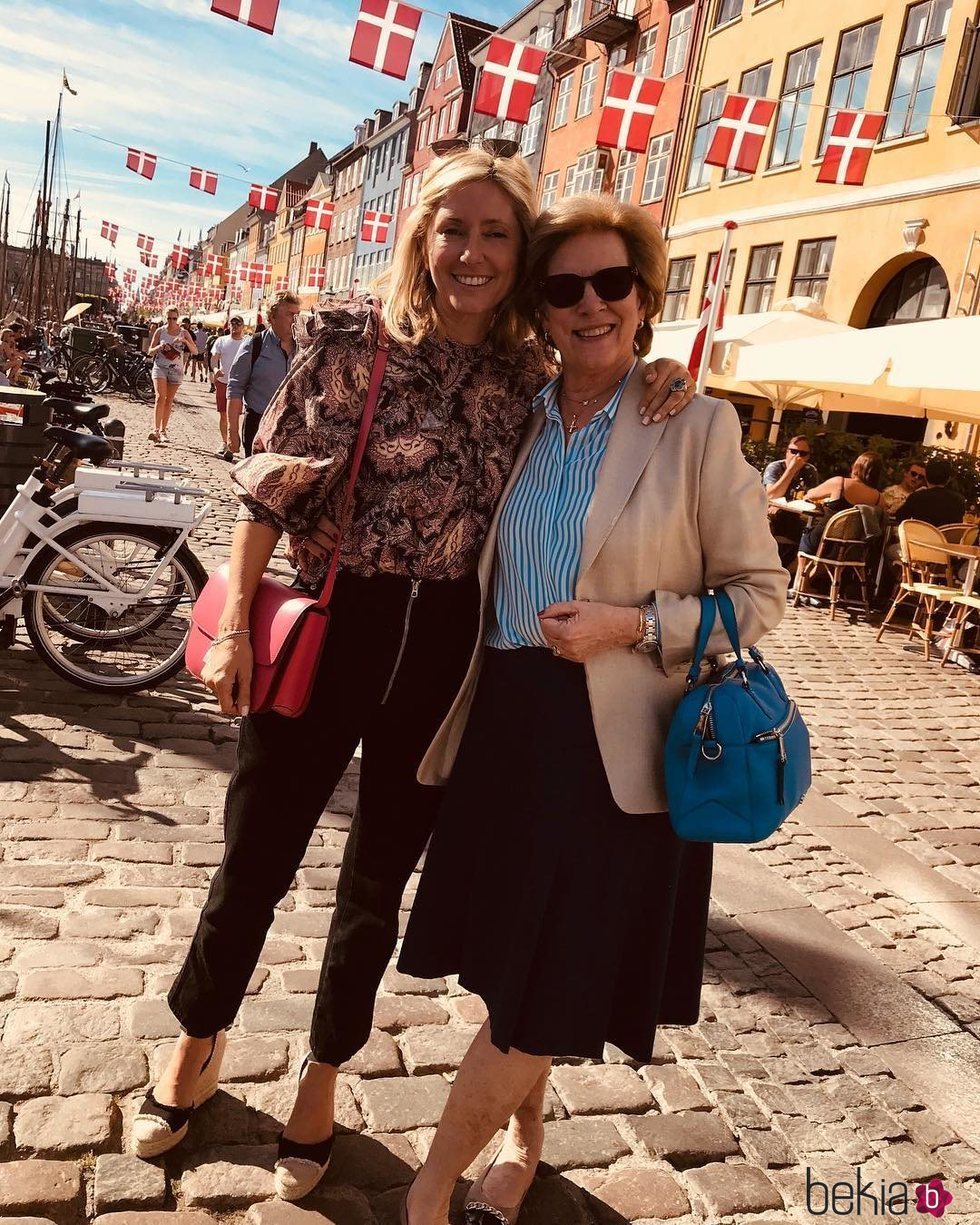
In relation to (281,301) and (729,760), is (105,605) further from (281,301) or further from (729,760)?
(281,301)

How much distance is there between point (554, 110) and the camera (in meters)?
35.6

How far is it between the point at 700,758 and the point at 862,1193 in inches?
51.9

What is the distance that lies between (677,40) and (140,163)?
14.1m

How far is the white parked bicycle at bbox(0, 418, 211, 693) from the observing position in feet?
16.4

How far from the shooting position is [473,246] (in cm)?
208

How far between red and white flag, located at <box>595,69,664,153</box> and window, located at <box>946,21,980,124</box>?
21.2 feet

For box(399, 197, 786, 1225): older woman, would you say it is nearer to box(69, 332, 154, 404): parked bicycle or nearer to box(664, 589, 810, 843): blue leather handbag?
box(664, 589, 810, 843): blue leather handbag

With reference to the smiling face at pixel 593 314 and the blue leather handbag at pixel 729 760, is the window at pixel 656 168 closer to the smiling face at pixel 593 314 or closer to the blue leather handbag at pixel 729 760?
the smiling face at pixel 593 314

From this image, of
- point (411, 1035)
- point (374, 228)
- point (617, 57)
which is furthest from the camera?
point (617, 57)

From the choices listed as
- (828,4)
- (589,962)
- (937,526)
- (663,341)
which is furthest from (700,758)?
(828,4)

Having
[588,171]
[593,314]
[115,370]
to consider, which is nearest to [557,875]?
[593,314]

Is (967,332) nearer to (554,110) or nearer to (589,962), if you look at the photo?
(589,962)

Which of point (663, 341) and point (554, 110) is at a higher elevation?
point (554, 110)

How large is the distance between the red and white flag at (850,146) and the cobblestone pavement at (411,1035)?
1256 centimetres
